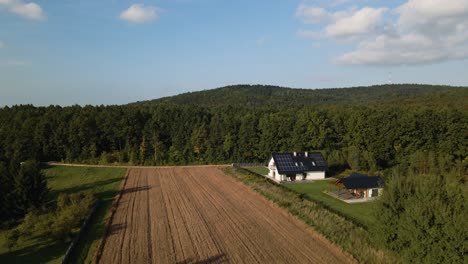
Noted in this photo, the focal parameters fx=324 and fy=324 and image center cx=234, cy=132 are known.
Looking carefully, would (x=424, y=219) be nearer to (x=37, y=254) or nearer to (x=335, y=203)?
(x=335, y=203)

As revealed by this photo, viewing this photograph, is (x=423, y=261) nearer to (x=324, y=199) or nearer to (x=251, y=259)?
(x=251, y=259)

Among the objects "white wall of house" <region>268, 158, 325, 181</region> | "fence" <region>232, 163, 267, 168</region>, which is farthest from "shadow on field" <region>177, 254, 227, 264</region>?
"fence" <region>232, 163, 267, 168</region>

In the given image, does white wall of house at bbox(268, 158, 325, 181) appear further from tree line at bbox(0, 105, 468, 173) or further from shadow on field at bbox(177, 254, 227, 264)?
shadow on field at bbox(177, 254, 227, 264)

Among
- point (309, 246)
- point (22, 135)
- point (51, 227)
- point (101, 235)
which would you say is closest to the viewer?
point (309, 246)

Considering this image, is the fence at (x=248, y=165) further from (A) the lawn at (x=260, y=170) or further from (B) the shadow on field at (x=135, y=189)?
(B) the shadow on field at (x=135, y=189)

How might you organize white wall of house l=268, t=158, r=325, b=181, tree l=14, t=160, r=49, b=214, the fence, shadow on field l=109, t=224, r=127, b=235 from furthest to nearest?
1. the fence
2. white wall of house l=268, t=158, r=325, b=181
3. tree l=14, t=160, r=49, b=214
4. shadow on field l=109, t=224, r=127, b=235

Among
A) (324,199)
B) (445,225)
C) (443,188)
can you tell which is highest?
(443,188)

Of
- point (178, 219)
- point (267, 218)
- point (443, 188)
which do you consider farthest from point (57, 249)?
point (443, 188)
